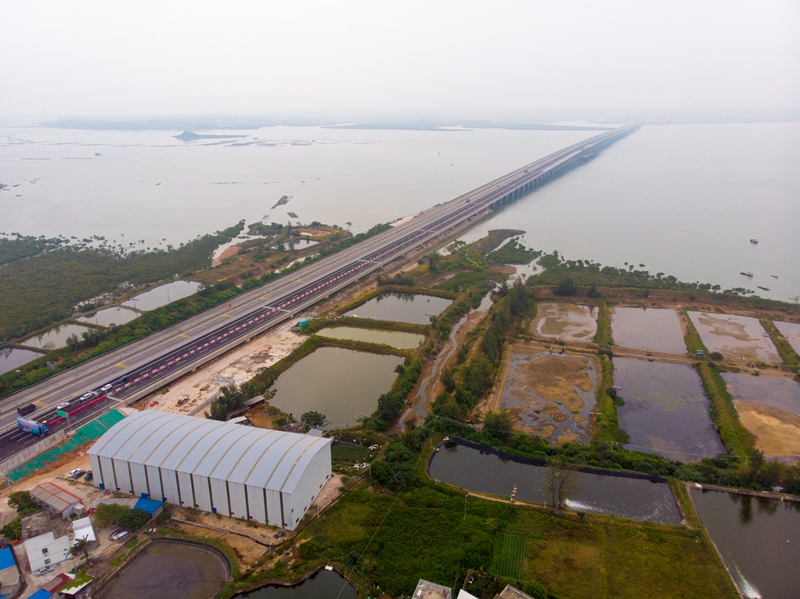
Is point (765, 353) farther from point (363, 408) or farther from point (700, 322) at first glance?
point (363, 408)

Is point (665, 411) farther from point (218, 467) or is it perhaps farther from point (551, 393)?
point (218, 467)

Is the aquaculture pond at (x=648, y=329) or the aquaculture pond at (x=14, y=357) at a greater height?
the aquaculture pond at (x=648, y=329)

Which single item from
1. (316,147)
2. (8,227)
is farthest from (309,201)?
(316,147)

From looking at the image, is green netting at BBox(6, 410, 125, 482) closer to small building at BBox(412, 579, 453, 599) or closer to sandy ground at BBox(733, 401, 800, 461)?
small building at BBox(412, 579, 453, 599)

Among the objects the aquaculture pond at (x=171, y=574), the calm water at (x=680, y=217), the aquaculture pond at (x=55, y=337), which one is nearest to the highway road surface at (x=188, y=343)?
the aquaculture pond at (x=55, y=337)

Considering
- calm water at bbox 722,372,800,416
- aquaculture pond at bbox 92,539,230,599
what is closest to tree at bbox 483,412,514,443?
aquaculture pond at bbox 92,539,230,599

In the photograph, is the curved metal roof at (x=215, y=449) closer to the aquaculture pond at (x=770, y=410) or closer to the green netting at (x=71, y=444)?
the green netting at (x=71, y=444)
